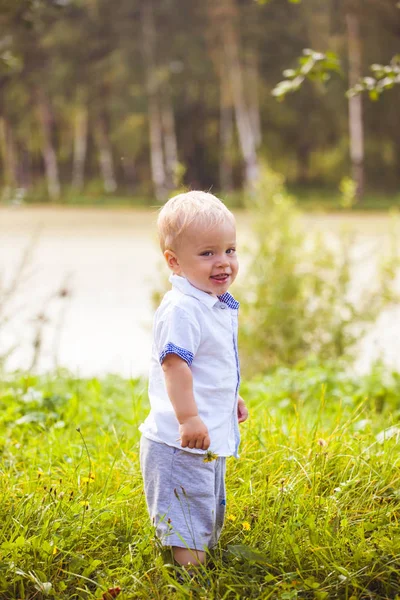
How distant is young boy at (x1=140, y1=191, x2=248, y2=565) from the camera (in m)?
2.25

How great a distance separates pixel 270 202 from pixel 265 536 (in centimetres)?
436

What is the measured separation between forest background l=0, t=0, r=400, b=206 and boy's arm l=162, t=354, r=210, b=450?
24269 millimetres

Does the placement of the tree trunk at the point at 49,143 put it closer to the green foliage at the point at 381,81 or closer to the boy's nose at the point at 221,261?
the green foliage at the point at 381,81

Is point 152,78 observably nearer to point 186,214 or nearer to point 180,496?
point 186,214

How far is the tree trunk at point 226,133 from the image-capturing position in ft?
101

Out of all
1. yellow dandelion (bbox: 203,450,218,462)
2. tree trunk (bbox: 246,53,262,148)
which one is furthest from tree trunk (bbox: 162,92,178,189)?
yellow dandelion (bbox: 203,450,218,462)

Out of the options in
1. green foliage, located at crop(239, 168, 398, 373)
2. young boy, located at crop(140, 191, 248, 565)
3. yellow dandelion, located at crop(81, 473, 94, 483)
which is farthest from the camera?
green foliage, located at crop(239, 168, 398, 373)

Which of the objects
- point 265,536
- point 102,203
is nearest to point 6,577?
point 265,536

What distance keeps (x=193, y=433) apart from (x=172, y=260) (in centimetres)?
55

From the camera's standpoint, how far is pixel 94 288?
1130 centimetres

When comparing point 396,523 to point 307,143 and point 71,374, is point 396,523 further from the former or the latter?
point 307,143

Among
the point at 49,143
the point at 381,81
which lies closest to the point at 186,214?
the point at 381,81

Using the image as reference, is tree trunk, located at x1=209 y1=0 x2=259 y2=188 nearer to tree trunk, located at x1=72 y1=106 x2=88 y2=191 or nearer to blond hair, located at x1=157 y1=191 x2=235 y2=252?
tree trunk, located at x1=72 y1=106 x2=88 y2=191

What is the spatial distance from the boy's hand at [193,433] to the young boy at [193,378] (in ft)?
0.20
